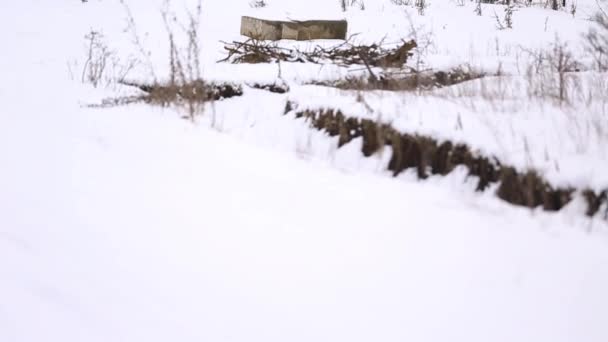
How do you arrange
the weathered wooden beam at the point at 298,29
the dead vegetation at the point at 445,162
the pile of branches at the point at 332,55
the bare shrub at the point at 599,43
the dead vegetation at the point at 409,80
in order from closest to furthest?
the dead vegetation at the point at 445,162 → the bare shrub at the point at 599,43 → the dead vegetation at the point at 409,80 → the pile of branches at the point at 332,55 → the weathered wooden beam at the point at 298,29

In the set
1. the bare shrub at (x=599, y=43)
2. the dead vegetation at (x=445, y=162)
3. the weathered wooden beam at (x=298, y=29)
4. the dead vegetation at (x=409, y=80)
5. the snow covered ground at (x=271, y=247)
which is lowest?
the snow covered ground at (x=271, y=247)

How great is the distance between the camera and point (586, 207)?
99.7 inches

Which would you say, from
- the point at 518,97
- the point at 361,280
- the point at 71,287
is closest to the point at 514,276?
the point at 361,280

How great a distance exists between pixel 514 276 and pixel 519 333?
12.2 inches

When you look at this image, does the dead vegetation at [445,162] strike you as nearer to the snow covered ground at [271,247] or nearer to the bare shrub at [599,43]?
the snow covered ground at [271,247]

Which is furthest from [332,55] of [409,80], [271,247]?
[271,247]

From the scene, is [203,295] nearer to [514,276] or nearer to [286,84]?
[514,276]

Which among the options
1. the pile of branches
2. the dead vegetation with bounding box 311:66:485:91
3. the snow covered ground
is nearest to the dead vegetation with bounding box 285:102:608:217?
the snow covered ground

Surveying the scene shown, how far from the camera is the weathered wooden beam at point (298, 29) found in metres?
7.90

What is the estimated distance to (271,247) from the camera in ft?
7.91

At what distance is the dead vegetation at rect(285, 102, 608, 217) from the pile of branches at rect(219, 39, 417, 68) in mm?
2313

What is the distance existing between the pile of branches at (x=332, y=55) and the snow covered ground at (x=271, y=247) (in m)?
2.80

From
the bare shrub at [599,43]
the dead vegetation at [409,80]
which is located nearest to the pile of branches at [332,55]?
the dead vegetation at [409,80]

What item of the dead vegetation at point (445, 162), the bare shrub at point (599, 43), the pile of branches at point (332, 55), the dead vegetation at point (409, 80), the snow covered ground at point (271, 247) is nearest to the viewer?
the snow covered ground at point (271, 247)
